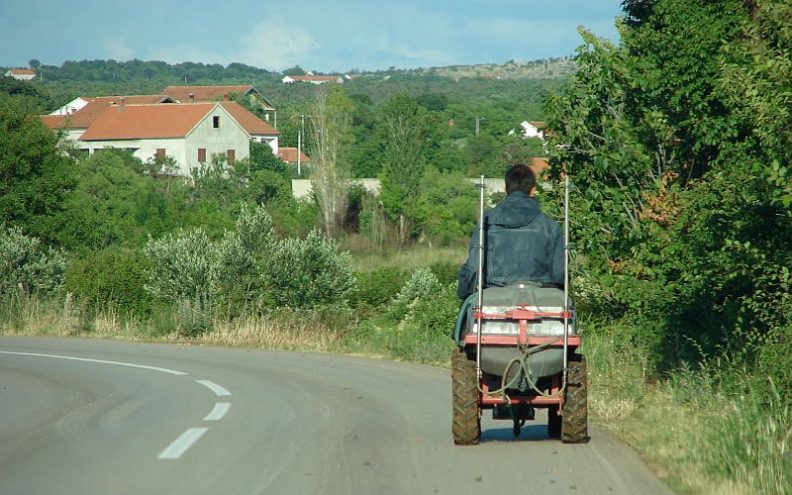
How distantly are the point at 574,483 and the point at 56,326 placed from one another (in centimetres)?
2121

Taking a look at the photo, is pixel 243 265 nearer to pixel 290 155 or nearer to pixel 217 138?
pixel 217 138

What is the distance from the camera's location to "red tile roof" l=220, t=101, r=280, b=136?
4840 inches

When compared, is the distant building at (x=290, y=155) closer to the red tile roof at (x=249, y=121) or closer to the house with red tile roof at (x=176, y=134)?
the red tile roof at (x=249, y=121)

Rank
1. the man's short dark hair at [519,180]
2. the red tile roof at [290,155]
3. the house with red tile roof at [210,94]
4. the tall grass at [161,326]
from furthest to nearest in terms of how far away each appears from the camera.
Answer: the house with red tile roof at [210,94] < the red tile roof at [290,155] < the tall grass at [161,326] < the man's short dark hair at [519,180]

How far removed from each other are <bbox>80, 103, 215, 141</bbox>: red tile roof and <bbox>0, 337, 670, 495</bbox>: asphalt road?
Answer: 9303cm

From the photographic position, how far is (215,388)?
14820mm

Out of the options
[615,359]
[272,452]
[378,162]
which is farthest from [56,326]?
[378,162]

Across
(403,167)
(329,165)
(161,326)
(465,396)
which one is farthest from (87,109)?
(465,396)

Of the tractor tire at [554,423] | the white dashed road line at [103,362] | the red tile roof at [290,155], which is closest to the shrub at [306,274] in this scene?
the white dashed road line at [103,362]

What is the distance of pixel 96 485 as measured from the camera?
7.78m

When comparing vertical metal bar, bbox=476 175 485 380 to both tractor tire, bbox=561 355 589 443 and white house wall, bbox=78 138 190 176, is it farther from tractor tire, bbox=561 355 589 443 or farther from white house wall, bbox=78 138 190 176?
white house wall, bbox=78 138 190 176

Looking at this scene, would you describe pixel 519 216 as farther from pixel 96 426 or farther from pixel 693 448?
pixel 96 426

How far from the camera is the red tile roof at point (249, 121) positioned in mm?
122944

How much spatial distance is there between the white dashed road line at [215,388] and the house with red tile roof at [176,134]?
90769mm
